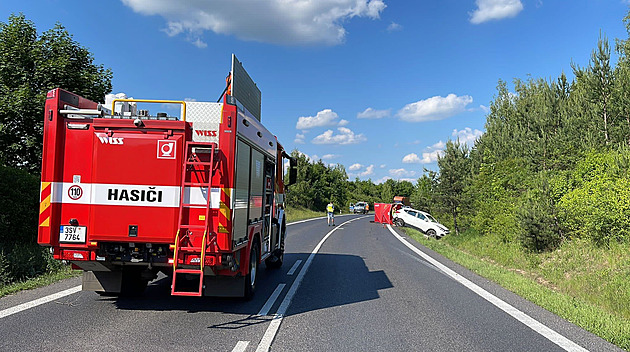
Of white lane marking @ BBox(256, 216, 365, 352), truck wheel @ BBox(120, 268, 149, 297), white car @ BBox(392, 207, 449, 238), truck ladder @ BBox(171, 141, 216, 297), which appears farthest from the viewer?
white car @ BBox(392, 207, 449, 238)

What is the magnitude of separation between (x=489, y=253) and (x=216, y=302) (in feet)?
44.3

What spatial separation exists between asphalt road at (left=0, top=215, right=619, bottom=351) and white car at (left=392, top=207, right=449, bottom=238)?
2128 cm

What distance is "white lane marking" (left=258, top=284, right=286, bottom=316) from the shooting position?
677 centimetres

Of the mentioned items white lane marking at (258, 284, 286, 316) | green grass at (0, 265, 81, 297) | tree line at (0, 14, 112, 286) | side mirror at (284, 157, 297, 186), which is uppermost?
tree line at (0, 14, 112, 286)

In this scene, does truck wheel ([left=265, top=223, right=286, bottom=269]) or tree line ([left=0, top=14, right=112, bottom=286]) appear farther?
tree line ([left=0, top=14, right=112, bottom=286])

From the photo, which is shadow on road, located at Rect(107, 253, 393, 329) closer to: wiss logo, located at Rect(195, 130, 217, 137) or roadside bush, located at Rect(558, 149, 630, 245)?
wiss logo, located at Rect(195, 130, 217, 137)

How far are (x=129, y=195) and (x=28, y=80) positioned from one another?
1059 cm

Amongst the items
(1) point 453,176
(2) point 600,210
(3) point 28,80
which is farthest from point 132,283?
(1) point 453,176

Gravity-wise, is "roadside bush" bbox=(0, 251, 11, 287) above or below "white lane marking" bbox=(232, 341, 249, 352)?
above

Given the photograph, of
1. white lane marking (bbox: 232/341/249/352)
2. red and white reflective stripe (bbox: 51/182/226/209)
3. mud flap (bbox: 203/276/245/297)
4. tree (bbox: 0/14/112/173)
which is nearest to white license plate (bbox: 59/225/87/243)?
red and white reflective stripe (bbox: 51/182/226/209)

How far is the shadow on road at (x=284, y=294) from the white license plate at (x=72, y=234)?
4.28 ft

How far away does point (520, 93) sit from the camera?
152 feet

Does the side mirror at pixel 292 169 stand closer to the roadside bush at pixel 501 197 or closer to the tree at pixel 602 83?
the roadside bush at pixel 501 197

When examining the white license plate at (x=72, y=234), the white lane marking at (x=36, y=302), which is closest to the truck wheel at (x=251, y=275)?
the white license plate at (x=72, y=234)
